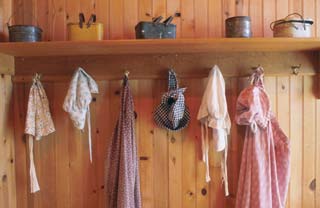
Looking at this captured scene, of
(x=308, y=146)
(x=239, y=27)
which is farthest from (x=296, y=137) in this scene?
(x=239, y=27)

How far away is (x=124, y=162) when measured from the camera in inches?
46.3

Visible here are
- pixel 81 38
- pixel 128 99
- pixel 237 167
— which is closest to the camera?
pixel 81 38

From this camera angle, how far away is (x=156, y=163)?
1.33 meters

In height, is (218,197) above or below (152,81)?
below

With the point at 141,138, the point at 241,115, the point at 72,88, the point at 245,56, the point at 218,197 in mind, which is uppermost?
the point at 245,56

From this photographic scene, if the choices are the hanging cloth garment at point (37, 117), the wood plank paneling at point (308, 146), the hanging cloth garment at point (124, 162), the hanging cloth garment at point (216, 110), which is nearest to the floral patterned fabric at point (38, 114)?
the hanging cloth garment at point (37, 117)

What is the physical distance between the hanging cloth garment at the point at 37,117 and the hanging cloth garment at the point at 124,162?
1.00 feet

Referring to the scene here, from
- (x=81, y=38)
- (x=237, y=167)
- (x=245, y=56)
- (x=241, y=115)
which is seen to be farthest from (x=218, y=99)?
(x=81, y=38)

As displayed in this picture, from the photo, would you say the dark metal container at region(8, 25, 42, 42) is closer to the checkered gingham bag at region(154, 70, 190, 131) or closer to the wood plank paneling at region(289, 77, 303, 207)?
the checkered gingham bag at region(154, 70, 190, 131)

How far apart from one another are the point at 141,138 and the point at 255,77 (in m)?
0.59

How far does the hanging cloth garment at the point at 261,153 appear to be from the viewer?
1.17 meters

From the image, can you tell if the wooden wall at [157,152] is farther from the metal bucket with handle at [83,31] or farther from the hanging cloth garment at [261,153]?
the metal bucket with handle at [83,31]

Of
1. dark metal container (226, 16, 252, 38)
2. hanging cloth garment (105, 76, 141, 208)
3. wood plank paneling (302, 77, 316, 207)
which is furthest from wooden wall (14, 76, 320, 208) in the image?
dark metal container (226, 16, 252, 38)

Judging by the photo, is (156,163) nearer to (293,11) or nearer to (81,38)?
(81,38)
